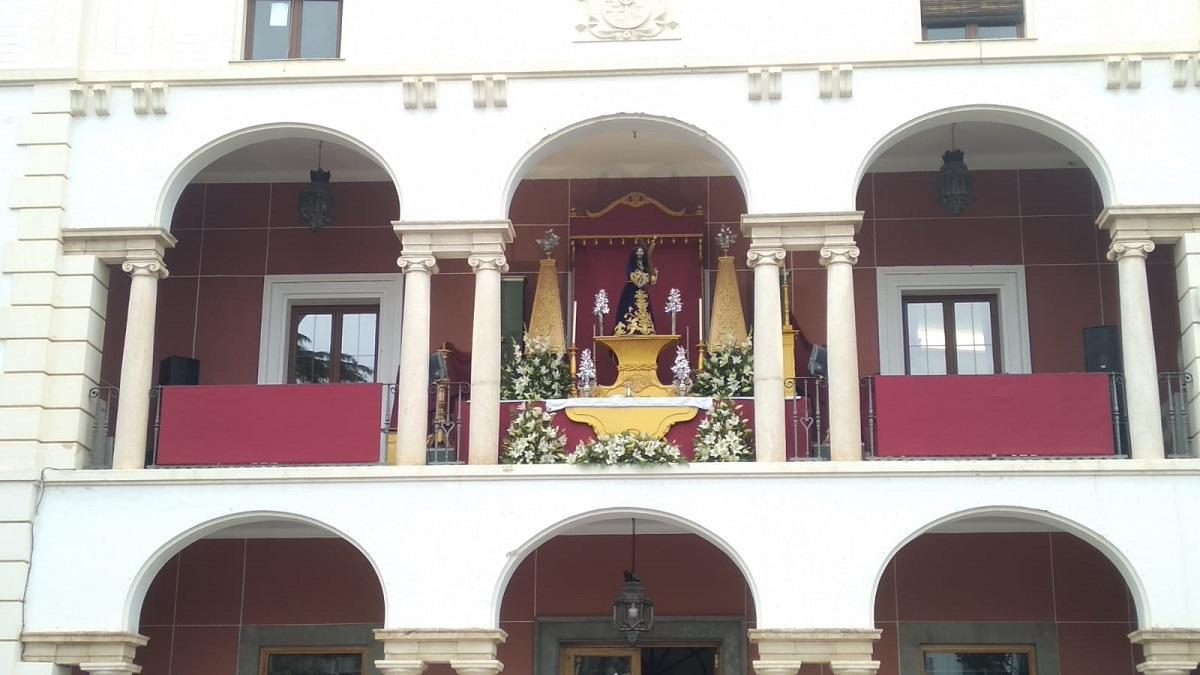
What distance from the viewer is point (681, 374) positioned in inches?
726

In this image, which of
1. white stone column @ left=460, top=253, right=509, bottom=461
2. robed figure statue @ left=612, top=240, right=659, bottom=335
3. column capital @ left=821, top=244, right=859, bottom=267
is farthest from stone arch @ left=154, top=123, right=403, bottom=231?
column capital @ left=821, top=244, right=859, bottom=267

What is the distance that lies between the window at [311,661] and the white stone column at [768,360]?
5.80m

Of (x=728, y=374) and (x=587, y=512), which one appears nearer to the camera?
(x=587, y=512)

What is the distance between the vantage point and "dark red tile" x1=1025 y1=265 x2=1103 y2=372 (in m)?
19.8

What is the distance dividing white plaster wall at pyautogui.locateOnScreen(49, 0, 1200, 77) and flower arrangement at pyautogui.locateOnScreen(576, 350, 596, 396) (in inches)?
128

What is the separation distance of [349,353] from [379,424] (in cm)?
320

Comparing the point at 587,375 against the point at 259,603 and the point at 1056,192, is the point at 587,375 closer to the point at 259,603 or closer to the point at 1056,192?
the point at 259,603

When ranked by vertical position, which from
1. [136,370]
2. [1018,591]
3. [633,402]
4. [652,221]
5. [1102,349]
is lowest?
[1018,591]

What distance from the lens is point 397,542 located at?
17000 millimetres

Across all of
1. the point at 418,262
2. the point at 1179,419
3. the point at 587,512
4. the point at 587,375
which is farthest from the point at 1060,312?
the point at 418,262

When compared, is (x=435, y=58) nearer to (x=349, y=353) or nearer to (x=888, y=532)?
(x=349, y=353)

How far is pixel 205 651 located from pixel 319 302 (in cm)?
448

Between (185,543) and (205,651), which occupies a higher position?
(185,543)

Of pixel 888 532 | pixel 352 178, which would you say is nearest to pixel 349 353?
pixel 352 178
